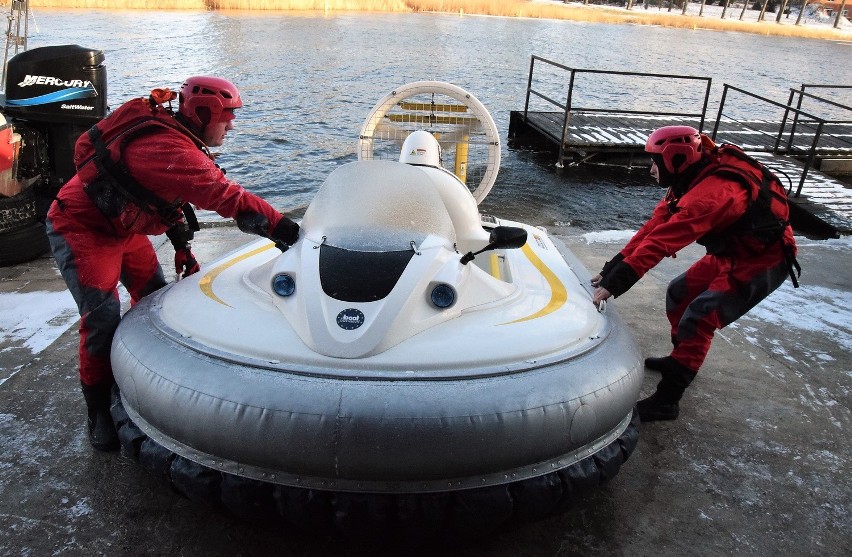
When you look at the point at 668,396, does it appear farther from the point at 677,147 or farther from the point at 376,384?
the point at 376,384

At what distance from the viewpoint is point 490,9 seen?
3697cm

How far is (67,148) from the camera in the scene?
15.2 ft

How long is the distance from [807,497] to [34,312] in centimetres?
357

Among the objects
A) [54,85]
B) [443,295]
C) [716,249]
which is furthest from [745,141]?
[443,295]

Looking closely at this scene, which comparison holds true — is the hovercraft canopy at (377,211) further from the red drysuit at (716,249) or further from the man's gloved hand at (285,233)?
the red drysuit at (716,249)

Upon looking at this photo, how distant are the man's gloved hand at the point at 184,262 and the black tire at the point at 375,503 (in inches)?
38.3

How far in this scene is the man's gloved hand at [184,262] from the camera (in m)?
2.82

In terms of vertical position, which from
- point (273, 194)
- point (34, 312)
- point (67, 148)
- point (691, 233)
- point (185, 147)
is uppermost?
point (185, 147)

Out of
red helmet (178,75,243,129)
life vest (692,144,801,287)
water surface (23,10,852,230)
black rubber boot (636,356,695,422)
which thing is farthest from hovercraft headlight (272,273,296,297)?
water surface (23,10,852,230)

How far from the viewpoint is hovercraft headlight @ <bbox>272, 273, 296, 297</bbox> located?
222 cm

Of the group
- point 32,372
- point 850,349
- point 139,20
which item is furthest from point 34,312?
point 139,20

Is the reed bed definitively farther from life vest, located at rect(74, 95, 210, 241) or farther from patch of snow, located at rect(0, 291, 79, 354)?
life vest, located at rect(74, 95, 210, 241)

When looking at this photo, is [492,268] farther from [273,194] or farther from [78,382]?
[273,194]

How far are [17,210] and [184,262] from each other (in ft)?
7.06
